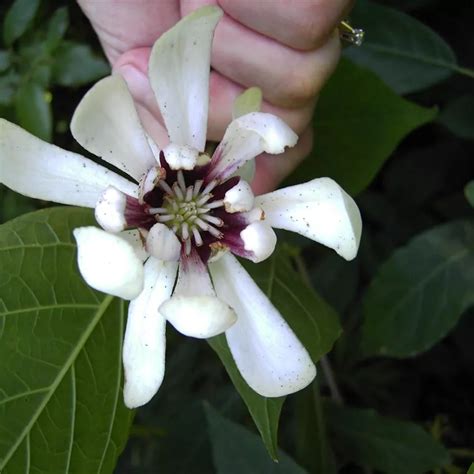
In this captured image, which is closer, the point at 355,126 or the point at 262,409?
the point at 262,409

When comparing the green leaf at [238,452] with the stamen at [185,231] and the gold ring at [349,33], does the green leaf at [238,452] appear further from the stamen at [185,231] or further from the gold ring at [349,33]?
the gold ring at [349,33]

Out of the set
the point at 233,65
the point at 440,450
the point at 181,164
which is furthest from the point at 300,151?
the point at 440,450

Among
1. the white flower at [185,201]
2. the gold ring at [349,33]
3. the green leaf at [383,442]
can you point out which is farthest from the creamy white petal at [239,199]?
the green leaf at [383,442]

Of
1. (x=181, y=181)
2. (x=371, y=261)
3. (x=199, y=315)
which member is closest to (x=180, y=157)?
(x=181, y=181)

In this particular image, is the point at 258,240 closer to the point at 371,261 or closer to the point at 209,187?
the point at 209,187

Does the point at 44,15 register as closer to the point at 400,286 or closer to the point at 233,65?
the point at 233,65

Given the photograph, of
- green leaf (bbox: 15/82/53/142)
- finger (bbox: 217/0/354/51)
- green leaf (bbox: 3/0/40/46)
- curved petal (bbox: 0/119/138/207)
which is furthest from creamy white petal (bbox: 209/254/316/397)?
green leaf (bbox: 3/0/40/46)

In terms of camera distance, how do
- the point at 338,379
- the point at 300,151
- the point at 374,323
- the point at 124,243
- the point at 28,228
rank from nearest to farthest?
the point at 124,243, the point at 28,228, the point at 300,151, the point at 374,323, the point at 338,379
